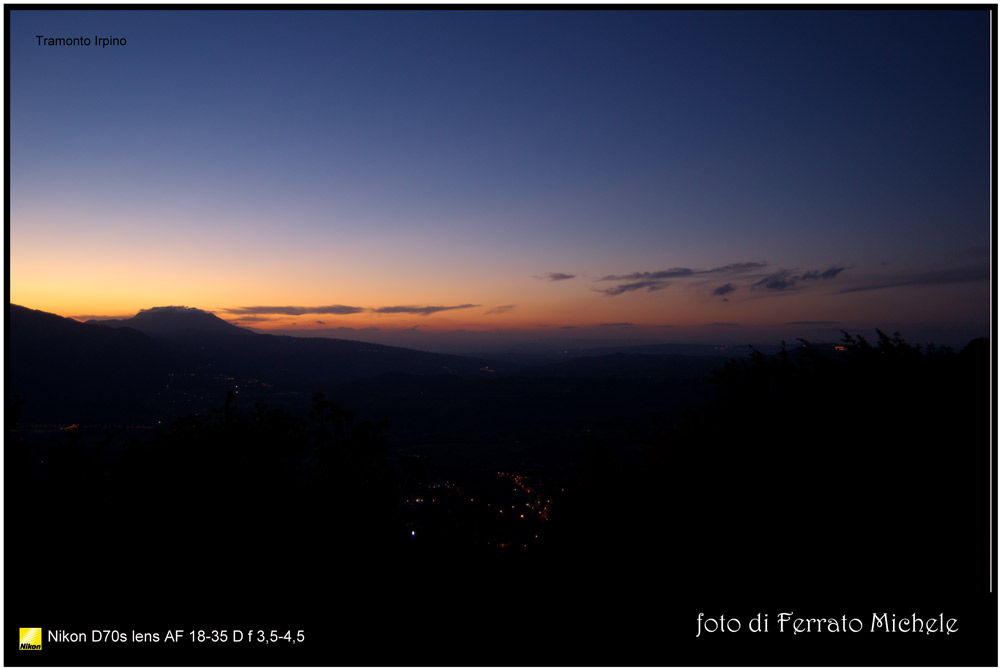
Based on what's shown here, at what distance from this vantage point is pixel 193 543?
10.8m

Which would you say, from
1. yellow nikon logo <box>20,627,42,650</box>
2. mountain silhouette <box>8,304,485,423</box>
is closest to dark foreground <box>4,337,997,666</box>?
yellow nikon logo <box>20,627,42,650</box>

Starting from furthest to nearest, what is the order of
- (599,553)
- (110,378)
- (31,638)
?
(110,378)
(599,553)
(31,638)

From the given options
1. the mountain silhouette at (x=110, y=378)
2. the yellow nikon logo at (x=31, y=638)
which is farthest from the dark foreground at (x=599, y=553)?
the mountain silhouette at (x=110, y=378)

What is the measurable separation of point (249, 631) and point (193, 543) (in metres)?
4.76

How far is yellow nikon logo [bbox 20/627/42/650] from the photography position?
22.1 ft

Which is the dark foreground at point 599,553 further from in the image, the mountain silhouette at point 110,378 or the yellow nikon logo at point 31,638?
the mountain silhouette at point 110,378

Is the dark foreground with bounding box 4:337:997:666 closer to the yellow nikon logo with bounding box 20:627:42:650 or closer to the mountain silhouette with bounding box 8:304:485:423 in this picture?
the yellow nikon logo with bounding box 20:627:42:650

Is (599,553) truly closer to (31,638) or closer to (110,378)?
(31,638)

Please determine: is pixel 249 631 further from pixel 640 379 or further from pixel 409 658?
pixel 640 379

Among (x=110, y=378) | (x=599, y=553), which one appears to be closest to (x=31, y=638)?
(x=599, y=553)

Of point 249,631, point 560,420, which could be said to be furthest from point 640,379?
point 249,631

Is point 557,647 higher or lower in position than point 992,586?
lower

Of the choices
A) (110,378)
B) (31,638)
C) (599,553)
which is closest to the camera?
(31,638)

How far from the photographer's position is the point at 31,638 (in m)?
6.78
